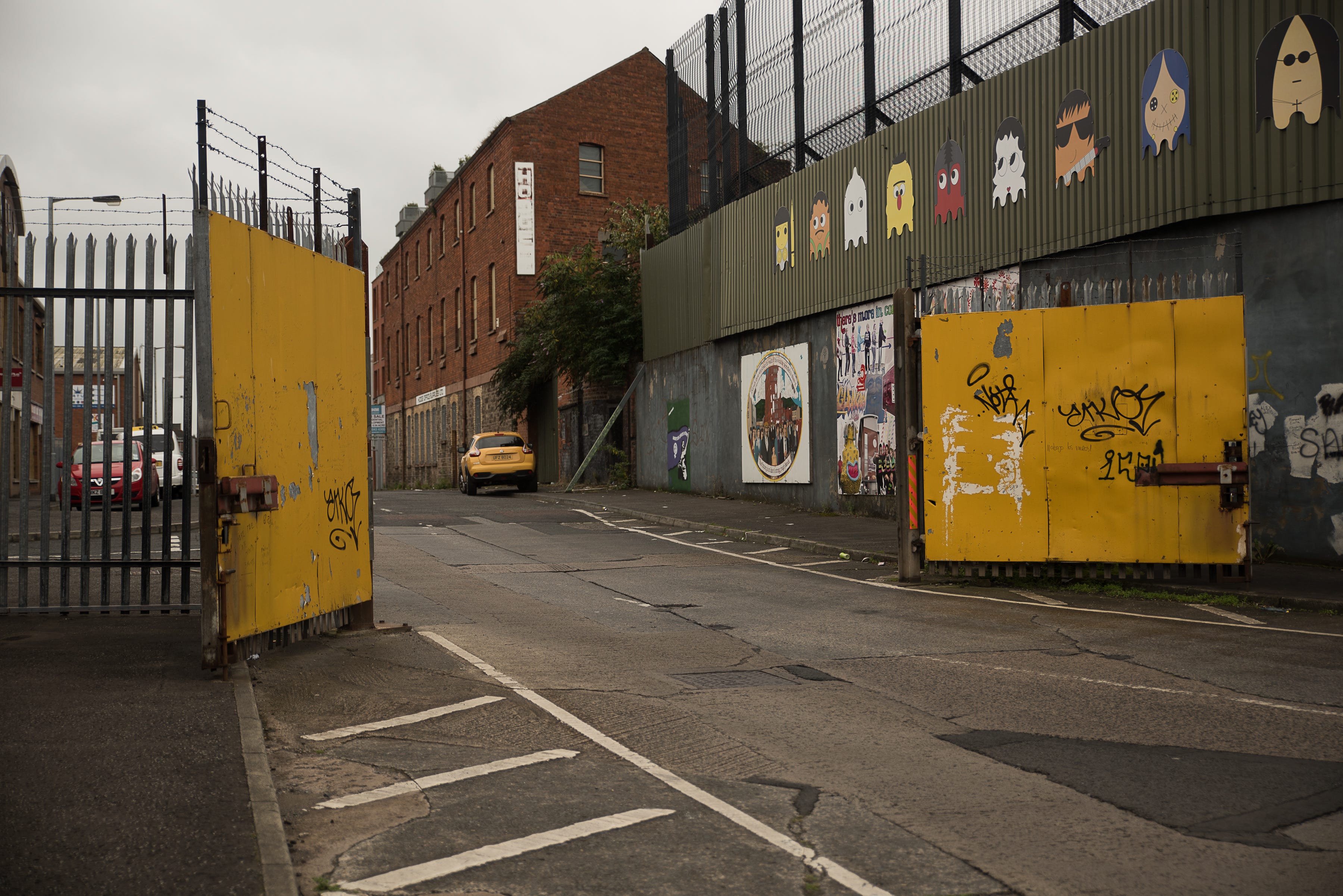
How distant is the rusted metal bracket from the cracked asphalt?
1025 mm

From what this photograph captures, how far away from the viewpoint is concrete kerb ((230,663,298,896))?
12.1ft

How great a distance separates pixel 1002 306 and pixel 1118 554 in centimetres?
270

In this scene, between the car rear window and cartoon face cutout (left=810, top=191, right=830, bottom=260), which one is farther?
the car rear window

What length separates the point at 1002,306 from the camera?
1209 centimetres

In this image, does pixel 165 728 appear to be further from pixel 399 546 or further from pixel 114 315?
pixel 399 546

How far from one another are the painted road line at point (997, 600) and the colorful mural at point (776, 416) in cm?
677

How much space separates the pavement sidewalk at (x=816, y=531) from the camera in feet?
35.7

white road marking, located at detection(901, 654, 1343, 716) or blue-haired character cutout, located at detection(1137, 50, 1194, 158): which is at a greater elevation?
blue-haired character cutout, located at detection(1137, 50, 1194, 158)

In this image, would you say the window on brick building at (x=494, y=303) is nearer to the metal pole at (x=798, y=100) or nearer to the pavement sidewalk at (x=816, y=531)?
the pavement sidewalk at (x=816, y=531)

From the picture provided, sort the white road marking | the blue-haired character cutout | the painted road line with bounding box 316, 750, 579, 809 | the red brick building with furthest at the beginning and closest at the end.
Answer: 1. the red brick building
2. the blue-haired character cutout
3. the white road marking
4. the painted road line with bounding box 316, 750, 579, 809

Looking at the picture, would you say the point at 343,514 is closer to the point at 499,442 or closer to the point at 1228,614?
the point at 1228,614

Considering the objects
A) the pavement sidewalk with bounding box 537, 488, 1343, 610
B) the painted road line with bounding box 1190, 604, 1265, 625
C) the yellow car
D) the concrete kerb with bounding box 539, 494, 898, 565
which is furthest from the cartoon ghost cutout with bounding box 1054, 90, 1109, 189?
the yellow car

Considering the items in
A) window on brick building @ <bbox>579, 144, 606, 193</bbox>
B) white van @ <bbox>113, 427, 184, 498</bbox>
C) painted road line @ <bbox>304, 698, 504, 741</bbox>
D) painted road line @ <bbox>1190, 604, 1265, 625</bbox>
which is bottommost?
painted road line @ <bbox>304, 698, 504, 741</bbox>

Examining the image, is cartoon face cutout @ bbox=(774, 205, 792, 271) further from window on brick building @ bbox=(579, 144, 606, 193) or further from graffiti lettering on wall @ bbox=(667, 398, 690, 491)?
window on brick building @ bbox=(579, 144, 606, 193)
